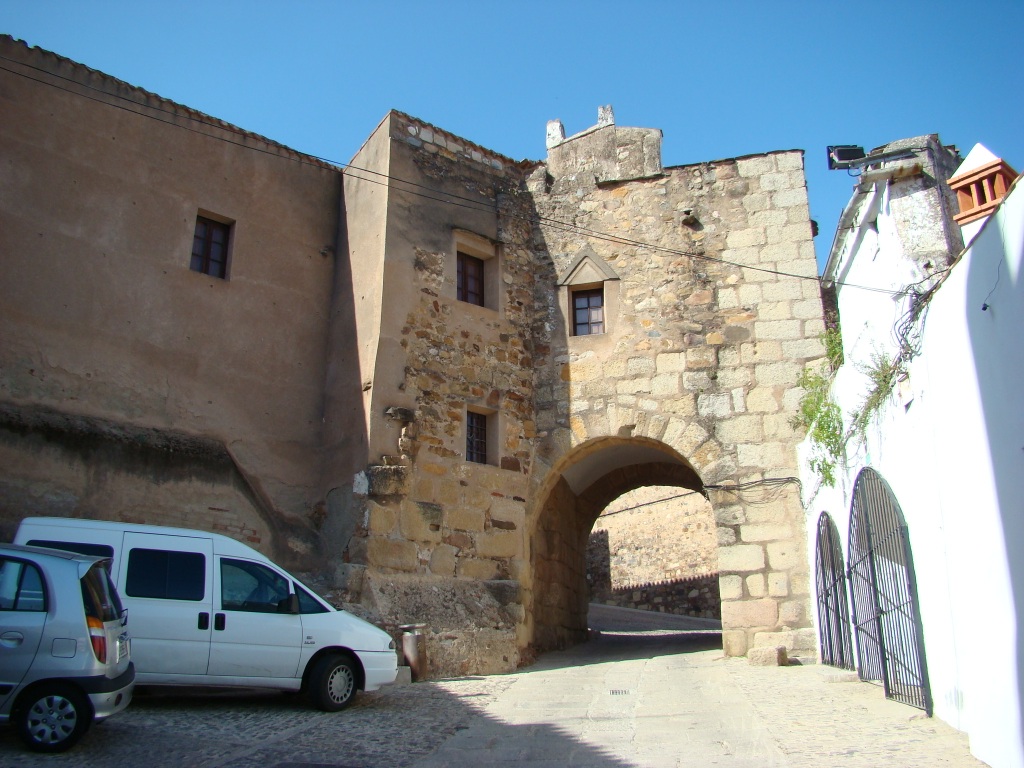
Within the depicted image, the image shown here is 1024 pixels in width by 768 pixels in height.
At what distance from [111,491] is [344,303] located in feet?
11.0

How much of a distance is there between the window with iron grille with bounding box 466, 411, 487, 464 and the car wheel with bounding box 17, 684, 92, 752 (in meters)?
5.46

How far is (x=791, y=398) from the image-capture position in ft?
31.7

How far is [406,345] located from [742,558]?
431 cm

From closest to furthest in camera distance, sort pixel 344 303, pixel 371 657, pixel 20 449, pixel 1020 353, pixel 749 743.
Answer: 1. pixel 1020 353
2. pixel 749 743
3. pixel 371 657
4. pixel 20 449
5. pixel 344 303

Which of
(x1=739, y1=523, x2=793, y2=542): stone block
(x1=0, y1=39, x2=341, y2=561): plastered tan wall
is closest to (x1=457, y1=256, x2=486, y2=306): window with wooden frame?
(x1=0, y1=39, x2=341, y2=561): plastered tan wall

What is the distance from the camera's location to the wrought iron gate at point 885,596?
552 cm

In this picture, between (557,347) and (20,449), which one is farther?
(557,347)

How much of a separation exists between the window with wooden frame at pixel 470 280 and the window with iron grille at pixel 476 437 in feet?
4.83

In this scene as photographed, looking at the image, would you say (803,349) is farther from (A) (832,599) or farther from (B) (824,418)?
(A) (832,599)

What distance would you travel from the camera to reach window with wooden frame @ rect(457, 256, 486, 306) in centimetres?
1052

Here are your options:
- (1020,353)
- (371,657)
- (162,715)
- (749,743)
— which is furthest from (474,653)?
(1020,353)

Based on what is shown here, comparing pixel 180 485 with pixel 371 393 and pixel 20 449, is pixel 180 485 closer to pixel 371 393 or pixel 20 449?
pixel 20 449

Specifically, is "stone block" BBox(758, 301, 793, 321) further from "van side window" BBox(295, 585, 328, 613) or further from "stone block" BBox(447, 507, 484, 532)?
"van side window" BBox(295, 585, 328, 613)

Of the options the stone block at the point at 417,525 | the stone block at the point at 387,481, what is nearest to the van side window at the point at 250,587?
the stone block at the point at 387,481
